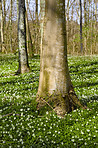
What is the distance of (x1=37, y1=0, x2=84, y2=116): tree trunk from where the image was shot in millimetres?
5305

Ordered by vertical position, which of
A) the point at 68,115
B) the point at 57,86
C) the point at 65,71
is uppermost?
the point at 65,71

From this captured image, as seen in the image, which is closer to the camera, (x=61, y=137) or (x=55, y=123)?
(x=61, y=137)

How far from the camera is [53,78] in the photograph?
5461mm

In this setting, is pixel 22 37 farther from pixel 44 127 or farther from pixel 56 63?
pixel 44 127

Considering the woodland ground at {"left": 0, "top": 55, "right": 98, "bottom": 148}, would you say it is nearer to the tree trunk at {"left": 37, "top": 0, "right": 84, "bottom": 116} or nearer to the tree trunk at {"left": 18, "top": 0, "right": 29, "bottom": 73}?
the tree trunk at {"left": 37, "top": 0, "right": 84, "bottom": 116}

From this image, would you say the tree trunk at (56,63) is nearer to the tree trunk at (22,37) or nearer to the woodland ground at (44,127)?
the woodland ground at (44,127)

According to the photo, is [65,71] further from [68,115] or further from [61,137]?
[61,137]

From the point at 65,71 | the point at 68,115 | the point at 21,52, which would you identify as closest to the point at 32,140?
the point at 68,115

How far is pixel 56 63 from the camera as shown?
5.39 metres

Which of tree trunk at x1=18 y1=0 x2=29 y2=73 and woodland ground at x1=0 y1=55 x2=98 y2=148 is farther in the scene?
tree trunk at x1=18 y1=0 x2=29 y2=73

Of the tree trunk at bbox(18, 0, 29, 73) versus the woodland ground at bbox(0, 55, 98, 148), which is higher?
the tree trunk at bbox(18, 0, 29, 73)

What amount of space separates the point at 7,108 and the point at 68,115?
89.0 inches

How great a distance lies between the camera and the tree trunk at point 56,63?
5.30 m

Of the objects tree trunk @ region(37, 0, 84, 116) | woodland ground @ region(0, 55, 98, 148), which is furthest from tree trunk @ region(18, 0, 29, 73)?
tree trunk @ region(37, 0, 84, 116)
